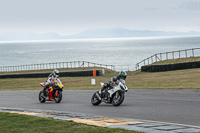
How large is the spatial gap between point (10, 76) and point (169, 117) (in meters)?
37.1

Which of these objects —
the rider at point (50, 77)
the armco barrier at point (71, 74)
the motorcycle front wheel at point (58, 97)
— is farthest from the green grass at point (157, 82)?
the rider at point (50, 77)

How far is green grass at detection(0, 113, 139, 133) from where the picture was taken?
8072mm

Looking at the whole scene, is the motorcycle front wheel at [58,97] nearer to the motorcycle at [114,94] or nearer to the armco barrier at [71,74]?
the motorcycle at [114,94]

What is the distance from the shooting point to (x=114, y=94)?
47.3 feet

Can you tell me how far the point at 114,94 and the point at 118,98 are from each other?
0.27 metres

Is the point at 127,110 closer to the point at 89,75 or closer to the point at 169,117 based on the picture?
the point at 169,117

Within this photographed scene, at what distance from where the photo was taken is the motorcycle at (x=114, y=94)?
13.9 metres

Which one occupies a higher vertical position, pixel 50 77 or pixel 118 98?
pixel 50 77

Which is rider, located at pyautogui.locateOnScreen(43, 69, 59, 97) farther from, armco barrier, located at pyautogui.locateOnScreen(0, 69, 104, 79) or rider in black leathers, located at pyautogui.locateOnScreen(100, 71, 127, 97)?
armco barrier, located at pyautogui.locateOnScreen(0, 69, 104, 79)

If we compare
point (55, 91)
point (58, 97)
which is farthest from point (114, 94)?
point (55, 91)

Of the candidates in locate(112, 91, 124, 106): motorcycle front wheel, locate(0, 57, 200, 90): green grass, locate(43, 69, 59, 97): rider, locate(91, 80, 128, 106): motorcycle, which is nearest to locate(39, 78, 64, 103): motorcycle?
locate(43, 69, 59, 97): rider

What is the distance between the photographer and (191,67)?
3459 cm

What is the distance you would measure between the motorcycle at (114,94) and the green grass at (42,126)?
14.1 feet

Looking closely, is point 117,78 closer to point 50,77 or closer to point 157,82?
point 50,77
